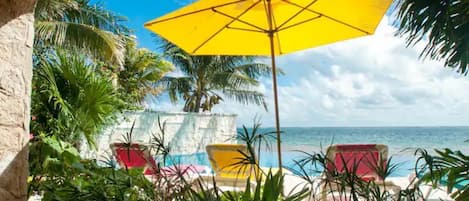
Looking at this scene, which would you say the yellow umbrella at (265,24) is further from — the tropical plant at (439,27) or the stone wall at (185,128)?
the stone wall at (185,128)

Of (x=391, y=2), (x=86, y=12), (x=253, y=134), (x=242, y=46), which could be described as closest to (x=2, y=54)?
(x=253, y=134)

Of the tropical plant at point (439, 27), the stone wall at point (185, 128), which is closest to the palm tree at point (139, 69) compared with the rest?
the stone wall at point (185, 128)

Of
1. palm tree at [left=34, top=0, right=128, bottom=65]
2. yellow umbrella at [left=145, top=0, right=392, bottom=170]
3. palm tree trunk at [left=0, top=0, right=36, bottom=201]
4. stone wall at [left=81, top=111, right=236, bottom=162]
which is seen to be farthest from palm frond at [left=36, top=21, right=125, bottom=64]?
palm tree trunk at [left=0, top=0, right=36, bottom=201]

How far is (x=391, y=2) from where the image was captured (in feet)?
12.0

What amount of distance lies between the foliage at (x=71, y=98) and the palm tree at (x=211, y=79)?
11.9 m

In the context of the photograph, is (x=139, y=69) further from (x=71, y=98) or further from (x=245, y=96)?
(x=71, y=98)

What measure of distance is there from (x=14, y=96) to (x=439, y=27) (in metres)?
3.25

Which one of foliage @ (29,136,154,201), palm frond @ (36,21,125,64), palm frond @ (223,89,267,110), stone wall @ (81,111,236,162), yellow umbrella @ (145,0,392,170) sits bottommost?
foliage @ (29,136,154,201)

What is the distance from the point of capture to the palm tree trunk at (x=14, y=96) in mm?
2322

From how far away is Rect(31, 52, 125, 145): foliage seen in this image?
4.26m

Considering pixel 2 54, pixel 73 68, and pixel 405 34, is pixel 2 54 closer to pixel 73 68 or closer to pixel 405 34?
pixel 73 68

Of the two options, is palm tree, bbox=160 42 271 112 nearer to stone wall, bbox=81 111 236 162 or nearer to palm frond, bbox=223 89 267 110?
palm frond, bbox=223 89 267 110

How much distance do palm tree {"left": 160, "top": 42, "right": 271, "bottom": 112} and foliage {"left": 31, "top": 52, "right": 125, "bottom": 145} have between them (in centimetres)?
1189

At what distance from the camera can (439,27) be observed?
3.31 meters
